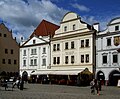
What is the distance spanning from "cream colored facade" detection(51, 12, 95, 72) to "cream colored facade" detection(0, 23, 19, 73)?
15.1m

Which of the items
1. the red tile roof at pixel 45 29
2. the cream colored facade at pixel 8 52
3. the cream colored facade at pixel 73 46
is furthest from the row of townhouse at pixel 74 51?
the cream colored facade at pixel 8 52

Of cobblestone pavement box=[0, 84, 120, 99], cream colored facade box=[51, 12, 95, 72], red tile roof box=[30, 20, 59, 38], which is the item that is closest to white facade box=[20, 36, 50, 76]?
cream colored facade box=[51, 12, 95, 72]

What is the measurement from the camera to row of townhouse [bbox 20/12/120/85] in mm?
41875

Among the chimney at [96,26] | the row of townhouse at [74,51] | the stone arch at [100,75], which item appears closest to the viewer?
the row of townhouse at [74,51]

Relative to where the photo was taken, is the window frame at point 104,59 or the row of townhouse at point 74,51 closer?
the row of townhouse at point 74,51

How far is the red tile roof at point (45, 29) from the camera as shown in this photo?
56.0 metres

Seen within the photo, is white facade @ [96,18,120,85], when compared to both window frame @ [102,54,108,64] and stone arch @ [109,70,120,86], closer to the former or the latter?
window frame @ [102,54,108,64]

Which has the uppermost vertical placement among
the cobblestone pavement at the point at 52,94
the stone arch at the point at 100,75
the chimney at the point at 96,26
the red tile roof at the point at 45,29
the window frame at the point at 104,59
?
the red tile roof at the point at 45,29

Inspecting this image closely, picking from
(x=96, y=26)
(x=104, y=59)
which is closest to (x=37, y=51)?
(x=96, y=26)

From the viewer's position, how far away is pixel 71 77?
146 feet

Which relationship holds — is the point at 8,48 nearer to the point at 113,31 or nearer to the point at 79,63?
the point at 79,63

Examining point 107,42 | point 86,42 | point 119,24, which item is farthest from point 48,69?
point 119,24

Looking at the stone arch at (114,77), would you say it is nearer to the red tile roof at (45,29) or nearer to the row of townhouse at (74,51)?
the row of townhouse at (74,51)

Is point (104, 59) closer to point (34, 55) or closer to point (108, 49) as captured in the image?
point (108, 49)
